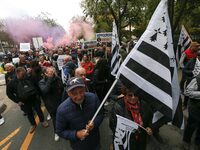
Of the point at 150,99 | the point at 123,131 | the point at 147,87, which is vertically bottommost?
the point at 123,131

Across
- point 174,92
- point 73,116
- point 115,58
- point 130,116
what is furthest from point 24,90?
point 174,92

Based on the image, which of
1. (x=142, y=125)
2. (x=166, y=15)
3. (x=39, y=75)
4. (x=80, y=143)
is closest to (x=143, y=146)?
(x=142, y=125)

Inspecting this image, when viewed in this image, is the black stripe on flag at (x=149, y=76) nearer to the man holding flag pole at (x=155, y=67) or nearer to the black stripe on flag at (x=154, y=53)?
the man holding flag pole at (x=155, y=67)

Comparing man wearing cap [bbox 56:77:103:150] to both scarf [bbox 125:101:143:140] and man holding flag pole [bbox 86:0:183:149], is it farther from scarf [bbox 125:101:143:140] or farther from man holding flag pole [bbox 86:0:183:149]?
man holding flag pole [bbox 86:0:183:149]

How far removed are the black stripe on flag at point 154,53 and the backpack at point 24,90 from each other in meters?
3.45

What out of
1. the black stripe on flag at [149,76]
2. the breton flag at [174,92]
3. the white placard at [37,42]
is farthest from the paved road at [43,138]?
the white placard at [37,42]

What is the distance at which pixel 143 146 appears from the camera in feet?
8.57

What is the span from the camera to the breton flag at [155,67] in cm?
192

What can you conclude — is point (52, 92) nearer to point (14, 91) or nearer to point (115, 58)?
point (14, 91)

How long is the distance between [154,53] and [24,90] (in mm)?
3591

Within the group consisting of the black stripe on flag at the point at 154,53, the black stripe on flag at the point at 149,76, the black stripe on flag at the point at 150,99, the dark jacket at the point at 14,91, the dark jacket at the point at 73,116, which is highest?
the black stripe on flag at the point at 154,53

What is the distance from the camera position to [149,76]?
196 centimetres

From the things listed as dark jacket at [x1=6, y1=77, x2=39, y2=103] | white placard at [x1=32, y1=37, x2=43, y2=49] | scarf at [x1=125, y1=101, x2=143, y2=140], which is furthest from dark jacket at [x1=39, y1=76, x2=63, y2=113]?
white placard at [x1=32, y1=37, x2=43, y2=49]

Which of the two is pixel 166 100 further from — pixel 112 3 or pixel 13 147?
pixel 112 3
